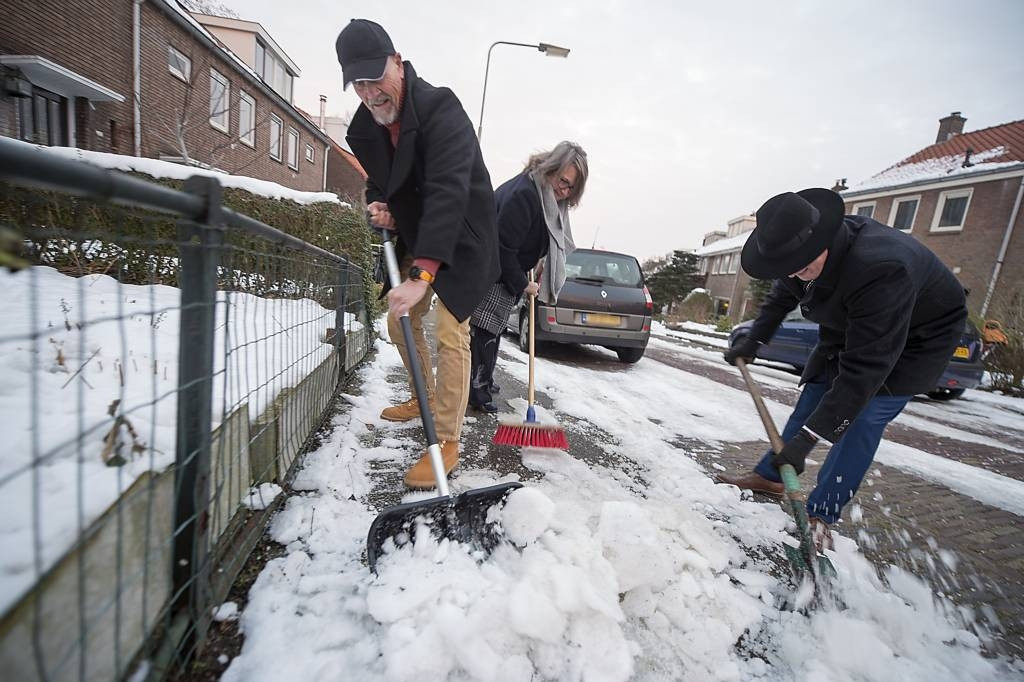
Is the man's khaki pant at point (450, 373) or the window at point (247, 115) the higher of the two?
the window at point (247, 115)

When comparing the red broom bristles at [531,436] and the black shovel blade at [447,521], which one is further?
the red broom bristles at [531,436]

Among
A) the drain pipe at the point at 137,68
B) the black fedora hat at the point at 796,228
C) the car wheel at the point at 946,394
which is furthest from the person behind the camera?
the drain pipe at the point at 137,68

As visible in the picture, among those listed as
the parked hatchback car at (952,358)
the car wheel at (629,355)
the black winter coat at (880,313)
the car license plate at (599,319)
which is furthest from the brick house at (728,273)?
the black winter coat at (880,313)

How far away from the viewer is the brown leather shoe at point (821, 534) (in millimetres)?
1906

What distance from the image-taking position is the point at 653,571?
1.53 m

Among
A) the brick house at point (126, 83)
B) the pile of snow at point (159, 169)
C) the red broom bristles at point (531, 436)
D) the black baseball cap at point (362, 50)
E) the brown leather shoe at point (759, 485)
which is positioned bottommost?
the brown leather shoe at point (759, 485)

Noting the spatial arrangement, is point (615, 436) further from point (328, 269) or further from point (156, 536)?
point (156, 536)

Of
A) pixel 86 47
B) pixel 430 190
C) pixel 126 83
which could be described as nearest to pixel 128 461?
pixel 430 190

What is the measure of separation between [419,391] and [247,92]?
16.1 m

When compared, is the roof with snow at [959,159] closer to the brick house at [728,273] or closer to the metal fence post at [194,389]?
the brick house at [728,273]

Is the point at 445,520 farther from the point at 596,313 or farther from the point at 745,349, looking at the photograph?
the point at 596,313

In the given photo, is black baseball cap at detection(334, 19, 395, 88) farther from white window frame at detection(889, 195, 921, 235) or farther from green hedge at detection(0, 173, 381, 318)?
white window frame at detection(889, 195, 921, 235)

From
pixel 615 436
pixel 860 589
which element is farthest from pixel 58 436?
pixel 615 436

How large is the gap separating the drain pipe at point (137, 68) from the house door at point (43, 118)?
115 centimetres
